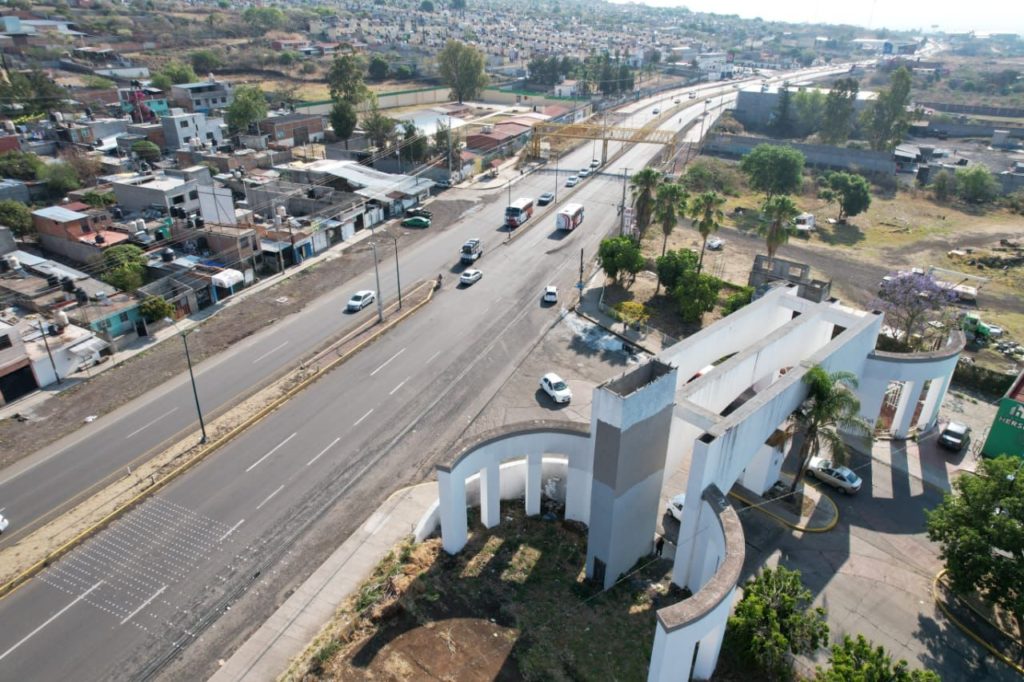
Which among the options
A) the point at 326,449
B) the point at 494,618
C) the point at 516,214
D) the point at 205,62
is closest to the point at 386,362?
the point at 326,449

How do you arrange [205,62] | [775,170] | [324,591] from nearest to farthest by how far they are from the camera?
[324,591]
[775,170]
[205,62]

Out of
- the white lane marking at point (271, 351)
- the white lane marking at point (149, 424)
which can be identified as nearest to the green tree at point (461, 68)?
the white lane marking at point (271, 351)

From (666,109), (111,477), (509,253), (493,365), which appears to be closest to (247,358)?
(111,477)

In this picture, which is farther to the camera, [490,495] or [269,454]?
[269,454]

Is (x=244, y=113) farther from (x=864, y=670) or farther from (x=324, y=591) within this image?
(x=864, y=670)

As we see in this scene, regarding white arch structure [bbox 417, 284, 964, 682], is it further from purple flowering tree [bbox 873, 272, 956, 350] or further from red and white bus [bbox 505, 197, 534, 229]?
red and white bus [bbox 505, 197, 534, 229]

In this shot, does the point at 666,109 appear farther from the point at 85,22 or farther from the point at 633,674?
the point at 85,22

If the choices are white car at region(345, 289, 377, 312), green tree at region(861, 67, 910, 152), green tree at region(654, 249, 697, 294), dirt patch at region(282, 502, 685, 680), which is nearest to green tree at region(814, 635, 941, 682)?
dirt patch at region(282, 502, 685, 680)

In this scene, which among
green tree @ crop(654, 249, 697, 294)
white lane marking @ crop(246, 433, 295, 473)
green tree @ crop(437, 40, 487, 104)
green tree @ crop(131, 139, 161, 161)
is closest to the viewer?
white lane marking @ crop(246, 433, 295, 473)
